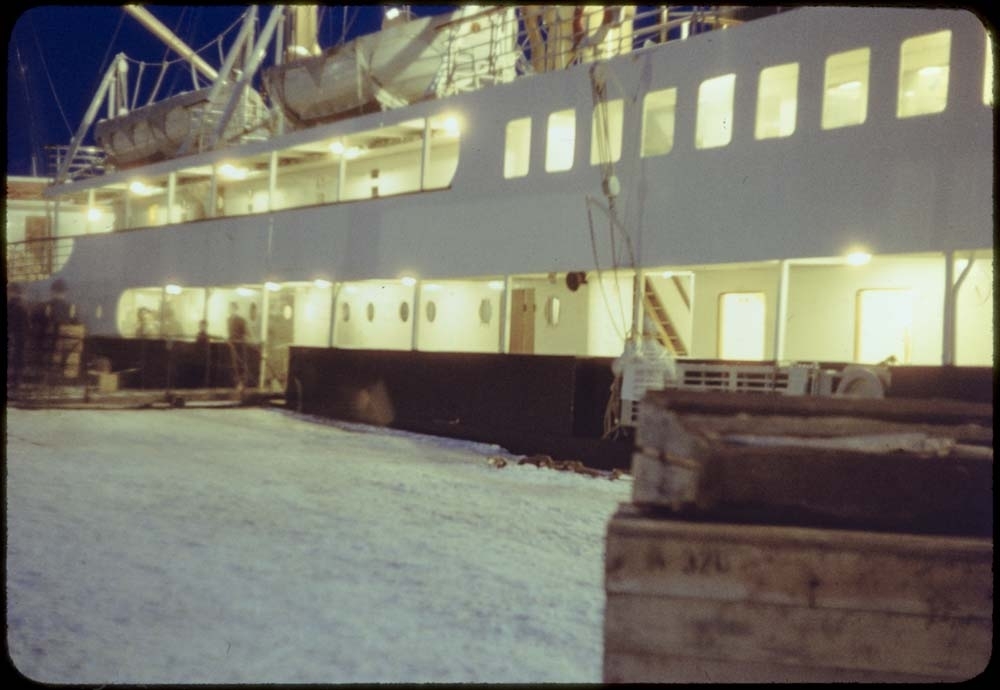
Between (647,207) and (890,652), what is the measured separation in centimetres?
898

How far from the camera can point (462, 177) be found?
44.1 ft

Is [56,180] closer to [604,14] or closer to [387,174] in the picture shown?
[387,174]

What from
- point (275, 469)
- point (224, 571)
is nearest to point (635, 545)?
point (224, 571)

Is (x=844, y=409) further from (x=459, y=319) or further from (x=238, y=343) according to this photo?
(x=238, y=343)

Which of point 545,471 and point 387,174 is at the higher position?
point 387,174

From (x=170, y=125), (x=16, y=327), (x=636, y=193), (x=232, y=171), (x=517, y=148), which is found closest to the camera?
(x=636, y=193)

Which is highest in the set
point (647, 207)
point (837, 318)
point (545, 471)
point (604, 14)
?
point (604, 14)

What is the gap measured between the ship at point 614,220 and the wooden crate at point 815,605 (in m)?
5.24

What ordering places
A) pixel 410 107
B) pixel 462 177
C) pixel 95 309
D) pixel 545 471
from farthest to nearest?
1. pixel 95 309
2. pixel 410 107
3. pixel 462 177
4. pixel 545 471

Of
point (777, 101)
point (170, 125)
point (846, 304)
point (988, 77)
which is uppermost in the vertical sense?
point (170, 125)

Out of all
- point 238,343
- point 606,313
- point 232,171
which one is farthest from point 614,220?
point 232,171

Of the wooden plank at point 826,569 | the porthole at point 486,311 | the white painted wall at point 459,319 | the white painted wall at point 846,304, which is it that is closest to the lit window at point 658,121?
the white painted wall at point 846,304

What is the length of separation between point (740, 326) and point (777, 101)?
293cm

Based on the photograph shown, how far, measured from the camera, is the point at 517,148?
13.0 metres
